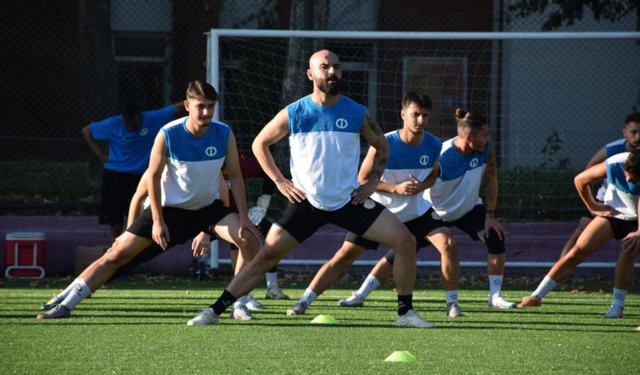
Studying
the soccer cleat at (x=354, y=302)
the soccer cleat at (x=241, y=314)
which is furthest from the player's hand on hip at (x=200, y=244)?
the soccer cleat at (x=354, y=302)

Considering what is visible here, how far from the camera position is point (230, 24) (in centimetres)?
1712

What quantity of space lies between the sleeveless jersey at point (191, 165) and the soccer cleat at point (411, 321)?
69.0 inches

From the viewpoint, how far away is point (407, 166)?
889 cm

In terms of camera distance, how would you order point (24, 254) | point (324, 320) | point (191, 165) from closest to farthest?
point (191, 165), point (324, 320), point (24, 254)

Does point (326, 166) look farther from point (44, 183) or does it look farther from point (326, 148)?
point (44, 183)

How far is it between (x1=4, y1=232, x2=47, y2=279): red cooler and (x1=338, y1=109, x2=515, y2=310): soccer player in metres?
4.57

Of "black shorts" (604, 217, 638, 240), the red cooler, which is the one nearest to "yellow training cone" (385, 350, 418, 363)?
"black shorts" (604, 217, 638, 240)

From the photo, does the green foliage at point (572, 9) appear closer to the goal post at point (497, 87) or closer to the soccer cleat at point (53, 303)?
the goal post at point (497, 87)

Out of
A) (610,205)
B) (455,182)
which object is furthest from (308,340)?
(610,205)

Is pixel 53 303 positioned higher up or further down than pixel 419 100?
further down

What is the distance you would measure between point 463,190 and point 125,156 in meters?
4.83

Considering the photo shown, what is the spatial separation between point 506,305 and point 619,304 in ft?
3.73

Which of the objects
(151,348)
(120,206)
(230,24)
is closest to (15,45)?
(230,24)

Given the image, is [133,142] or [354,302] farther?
[133,142]
